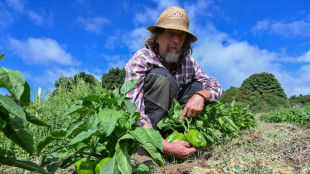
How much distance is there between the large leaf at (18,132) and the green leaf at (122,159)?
377mm

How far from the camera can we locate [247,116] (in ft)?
11.5

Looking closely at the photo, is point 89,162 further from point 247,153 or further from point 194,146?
point 247,153

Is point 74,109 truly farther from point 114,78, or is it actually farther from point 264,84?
point 264,84

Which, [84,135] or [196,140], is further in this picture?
[196,140]

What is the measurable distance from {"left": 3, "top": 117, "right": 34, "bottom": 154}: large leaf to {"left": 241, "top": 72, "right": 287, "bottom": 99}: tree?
78.1ft

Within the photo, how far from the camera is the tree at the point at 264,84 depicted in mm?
22641

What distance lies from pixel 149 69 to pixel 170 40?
53cm

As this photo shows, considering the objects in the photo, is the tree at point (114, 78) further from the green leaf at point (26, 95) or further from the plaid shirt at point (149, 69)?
the green leaf at point (26, 95)

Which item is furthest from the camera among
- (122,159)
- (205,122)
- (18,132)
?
(205,122)

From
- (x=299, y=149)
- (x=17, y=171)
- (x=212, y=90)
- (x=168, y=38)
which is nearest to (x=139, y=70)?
(x=168, y=38)

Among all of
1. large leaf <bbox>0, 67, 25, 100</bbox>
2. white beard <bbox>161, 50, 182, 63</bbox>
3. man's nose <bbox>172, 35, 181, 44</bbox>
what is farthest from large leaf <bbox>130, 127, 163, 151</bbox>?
man's nose <bbox>172, 35, 181, 44</bbox>

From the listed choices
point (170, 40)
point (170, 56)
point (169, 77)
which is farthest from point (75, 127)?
point (170, 40)

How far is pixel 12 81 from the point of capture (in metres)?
0.87

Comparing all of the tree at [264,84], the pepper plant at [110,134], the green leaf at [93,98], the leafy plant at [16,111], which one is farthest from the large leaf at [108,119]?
the tree at [264,84]
